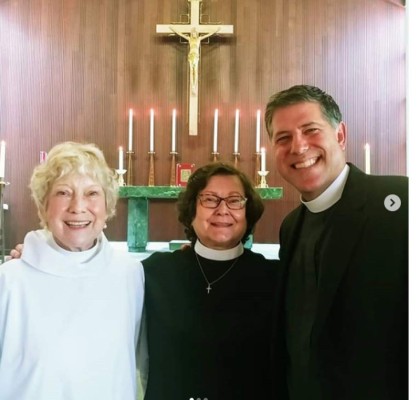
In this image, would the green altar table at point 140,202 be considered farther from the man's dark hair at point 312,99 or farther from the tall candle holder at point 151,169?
the man's dark hair at point 312,99

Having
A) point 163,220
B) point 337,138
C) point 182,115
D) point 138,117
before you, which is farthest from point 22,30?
point 337,138

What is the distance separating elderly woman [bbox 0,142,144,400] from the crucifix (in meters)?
3.38

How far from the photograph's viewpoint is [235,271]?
1.60 meters

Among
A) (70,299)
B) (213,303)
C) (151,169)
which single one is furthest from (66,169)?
(151,169)

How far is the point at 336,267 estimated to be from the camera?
112cm

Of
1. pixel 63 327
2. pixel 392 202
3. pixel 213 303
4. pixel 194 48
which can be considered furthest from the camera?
pixel 194 48

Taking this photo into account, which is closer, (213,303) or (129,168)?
(213,303)

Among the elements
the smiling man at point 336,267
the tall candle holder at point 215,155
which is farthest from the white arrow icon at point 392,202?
the tall candle holder at point 215,155

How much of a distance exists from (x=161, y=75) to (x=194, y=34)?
656mm

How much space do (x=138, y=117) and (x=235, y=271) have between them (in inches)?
146

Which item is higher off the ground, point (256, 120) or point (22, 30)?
point (22, 30)

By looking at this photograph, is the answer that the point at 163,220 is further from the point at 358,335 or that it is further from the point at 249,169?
the point at 358,335

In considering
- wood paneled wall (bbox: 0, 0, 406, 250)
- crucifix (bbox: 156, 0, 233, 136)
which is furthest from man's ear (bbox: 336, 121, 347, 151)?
wood paneled wall (bbox: 0, 0, 406, 250)

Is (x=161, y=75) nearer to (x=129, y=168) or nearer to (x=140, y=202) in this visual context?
(x=129, y=168)
